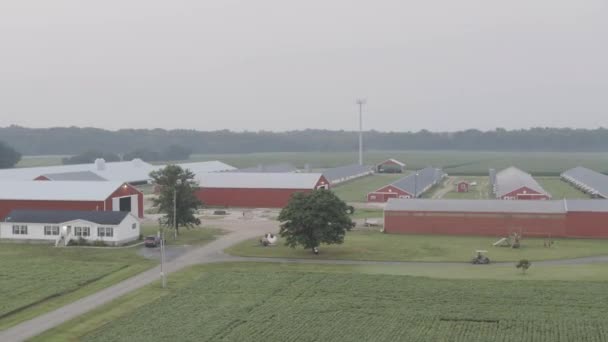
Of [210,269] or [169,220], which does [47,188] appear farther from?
[210,269]

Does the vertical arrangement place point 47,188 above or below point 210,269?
above

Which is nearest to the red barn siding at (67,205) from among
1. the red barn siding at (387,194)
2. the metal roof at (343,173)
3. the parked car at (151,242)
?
the parked car at (151,242)

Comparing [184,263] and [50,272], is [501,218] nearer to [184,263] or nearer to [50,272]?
[184,263]

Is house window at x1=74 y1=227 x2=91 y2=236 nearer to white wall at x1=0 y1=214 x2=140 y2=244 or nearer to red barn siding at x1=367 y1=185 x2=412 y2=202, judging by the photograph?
white wall at x1=0 y1=214 x2=140 y2=244

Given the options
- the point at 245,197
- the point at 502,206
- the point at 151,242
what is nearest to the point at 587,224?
the point at 502,206

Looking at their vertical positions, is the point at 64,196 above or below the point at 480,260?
above

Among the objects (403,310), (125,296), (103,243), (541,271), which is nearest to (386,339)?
(403,310)
